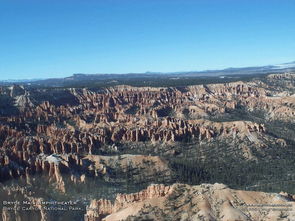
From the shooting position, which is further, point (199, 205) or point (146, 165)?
point (146, 165)

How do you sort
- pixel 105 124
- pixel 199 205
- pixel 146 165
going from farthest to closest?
pixel 105 124 < pixel 146 165 < pixel 199 205

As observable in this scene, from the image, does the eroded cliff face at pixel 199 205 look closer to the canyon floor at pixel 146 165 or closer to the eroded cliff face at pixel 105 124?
the canyon floor at pixel 146 165

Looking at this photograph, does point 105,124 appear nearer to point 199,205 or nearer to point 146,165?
point 146,165

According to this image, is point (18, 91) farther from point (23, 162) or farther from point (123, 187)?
point (123, 187)

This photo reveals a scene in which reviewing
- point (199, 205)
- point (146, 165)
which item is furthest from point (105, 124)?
point (199, 205)

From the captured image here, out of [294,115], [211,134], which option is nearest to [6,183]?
[211,134]

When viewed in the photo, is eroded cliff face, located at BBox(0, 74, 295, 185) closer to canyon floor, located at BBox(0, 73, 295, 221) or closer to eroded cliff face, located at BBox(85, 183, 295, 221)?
canyon floor, located at BBox(0, 73, 295, 221)

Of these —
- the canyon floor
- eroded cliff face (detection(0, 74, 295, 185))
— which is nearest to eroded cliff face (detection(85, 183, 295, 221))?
the canyon floor
